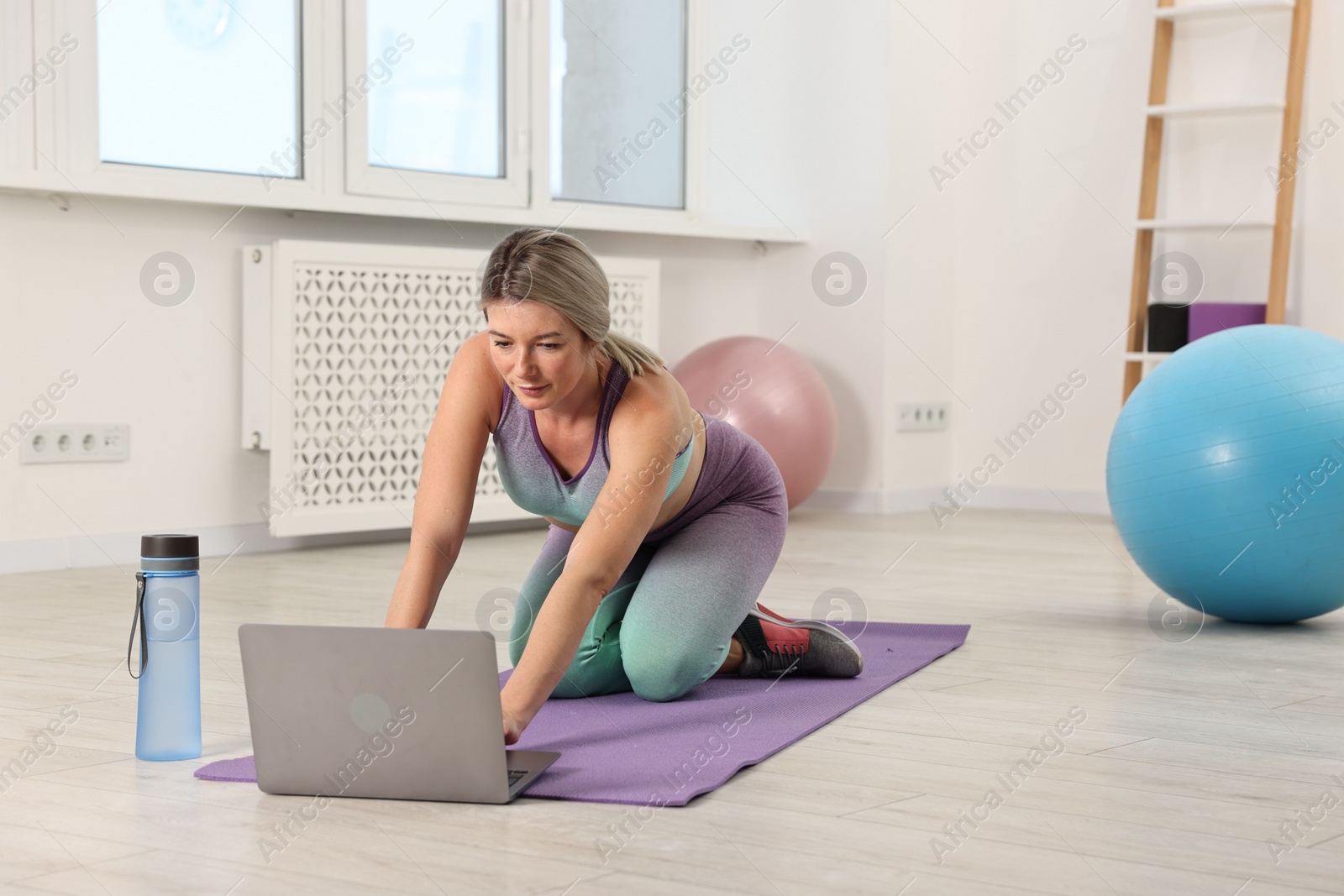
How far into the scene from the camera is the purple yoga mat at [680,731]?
1.73m

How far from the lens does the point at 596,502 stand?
180 centimetres

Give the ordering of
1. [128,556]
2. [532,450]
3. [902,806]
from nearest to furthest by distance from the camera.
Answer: [902,806]
[532,450]
[128,556]

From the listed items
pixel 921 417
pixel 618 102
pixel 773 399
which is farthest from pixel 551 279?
pixel 921 417

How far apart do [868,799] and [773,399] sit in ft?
9.38

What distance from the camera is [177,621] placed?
1.82 meters

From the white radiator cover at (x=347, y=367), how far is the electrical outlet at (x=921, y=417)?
1.58 m

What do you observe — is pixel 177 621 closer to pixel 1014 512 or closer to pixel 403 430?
pixel 403 430

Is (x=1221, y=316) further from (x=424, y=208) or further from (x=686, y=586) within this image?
(x=686, y=586)

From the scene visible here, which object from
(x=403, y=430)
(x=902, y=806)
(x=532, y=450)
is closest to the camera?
(x=902, y=806)

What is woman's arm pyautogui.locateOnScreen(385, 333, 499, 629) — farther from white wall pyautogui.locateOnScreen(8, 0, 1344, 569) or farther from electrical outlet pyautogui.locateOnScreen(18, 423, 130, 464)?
white wall pyautogui.locateOnScreen(8, 0, 1344, 569)

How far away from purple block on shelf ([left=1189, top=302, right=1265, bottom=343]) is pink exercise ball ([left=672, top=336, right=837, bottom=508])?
115 centimetres

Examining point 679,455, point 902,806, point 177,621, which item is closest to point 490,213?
point 679,455

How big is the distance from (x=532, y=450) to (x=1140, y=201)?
333cm

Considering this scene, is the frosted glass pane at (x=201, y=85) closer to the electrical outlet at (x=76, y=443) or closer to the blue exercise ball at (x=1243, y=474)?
the electrical outlet at (x=76, y=443)
